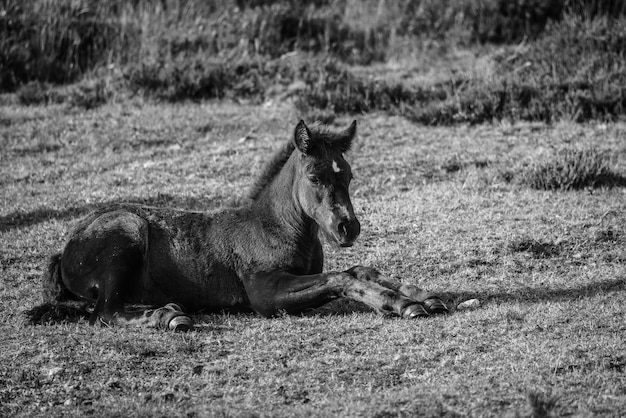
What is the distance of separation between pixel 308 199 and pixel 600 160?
621 cm

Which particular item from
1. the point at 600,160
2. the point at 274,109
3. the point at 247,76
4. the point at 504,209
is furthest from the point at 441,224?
the point at 247,76

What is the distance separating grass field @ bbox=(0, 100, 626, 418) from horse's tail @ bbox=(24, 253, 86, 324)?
230mm

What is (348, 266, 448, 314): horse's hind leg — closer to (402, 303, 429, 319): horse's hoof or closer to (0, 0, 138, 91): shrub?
(402, 303, 429, 319): horse's hoof

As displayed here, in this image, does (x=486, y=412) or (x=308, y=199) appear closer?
(x=486, y=412)

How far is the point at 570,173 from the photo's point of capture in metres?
12.5

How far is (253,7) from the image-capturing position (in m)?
22.8

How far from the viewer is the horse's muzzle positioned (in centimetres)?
785

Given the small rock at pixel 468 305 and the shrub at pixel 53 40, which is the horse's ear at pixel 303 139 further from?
the shrub at pixel 53 40

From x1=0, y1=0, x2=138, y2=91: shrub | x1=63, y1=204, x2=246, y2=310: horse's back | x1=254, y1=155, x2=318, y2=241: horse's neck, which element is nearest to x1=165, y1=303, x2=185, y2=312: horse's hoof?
x1=63, y1=204, x2=246, y2=310: horse's back

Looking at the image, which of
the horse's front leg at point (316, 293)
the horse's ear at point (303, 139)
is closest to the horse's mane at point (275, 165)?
the horse's ear at point (303, 139)

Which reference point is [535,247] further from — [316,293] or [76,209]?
[76,209]

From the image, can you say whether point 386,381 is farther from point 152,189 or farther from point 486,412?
point 152,189

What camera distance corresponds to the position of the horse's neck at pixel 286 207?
28.0 feet

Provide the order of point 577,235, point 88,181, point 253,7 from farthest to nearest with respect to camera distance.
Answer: point 253,7 → point 88,181 → point 577,235
